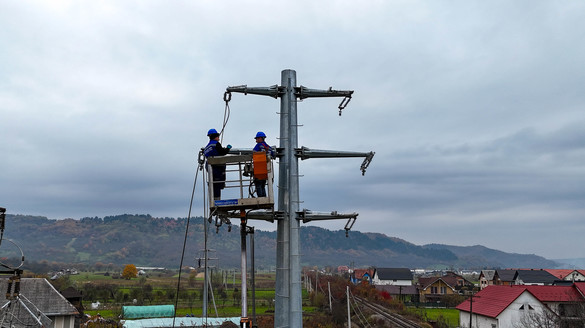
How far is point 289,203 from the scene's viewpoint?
40.2 feet

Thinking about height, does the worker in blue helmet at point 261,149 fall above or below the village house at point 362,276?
above

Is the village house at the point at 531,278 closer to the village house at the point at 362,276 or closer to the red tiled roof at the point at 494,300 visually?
the village house at the point at 362,276

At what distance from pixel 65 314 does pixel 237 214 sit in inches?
1359

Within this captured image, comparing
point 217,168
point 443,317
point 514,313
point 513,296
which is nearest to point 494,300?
point 513,296

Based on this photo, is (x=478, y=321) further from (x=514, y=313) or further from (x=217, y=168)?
(x=217, y=168)

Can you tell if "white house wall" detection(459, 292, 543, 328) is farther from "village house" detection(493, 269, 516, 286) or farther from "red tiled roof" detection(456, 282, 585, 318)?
"village house" detection(493, 269, 516, 286)

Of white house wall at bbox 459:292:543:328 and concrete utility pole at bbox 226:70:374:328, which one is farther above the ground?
concrete utility pole at bbox 226:70:374:328

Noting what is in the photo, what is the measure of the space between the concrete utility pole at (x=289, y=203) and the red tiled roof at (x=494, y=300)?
42.3m

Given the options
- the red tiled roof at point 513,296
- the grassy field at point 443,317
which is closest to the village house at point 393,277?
the grassy field at point 443,317

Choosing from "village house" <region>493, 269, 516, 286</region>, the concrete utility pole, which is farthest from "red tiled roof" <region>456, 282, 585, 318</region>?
"village house" <region>493, 269, 516, 286</region>

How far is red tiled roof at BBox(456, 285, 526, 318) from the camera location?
48209 mm

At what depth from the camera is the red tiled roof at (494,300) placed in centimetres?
4821

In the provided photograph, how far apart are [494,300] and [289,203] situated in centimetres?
4625

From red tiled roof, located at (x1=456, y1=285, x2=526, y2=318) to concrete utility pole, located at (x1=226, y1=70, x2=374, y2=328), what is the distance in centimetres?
4226
